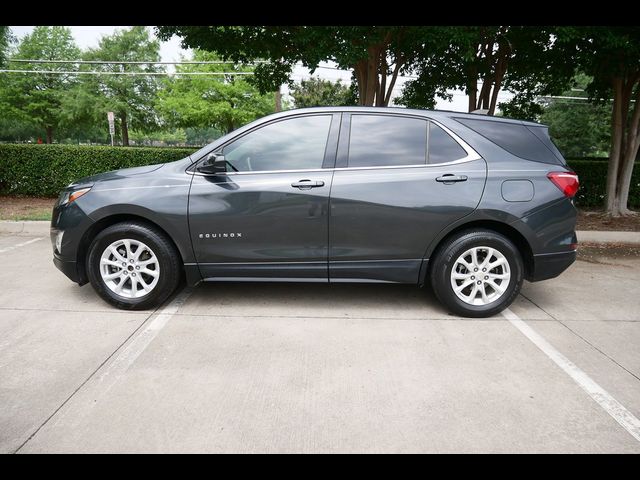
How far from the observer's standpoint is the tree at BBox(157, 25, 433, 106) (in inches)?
258

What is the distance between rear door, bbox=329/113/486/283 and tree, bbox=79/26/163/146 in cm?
3166

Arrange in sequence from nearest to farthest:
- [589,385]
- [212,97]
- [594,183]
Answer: [589,385]
[594,183]
[212,97]

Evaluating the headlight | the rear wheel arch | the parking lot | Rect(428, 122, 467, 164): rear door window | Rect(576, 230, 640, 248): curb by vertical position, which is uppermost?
Rect(428, 122, 467, 164): rear door window

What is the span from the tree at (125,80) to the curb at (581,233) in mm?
26752

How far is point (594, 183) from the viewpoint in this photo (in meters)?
9.60

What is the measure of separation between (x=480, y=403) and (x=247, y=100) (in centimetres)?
2730

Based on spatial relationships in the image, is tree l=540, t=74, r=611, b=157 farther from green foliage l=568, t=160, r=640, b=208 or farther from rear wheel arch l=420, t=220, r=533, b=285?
rear wheel arch l=420, t=220, r=533, b=285

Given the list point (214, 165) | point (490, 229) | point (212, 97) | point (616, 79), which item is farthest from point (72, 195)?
point (212, 97)

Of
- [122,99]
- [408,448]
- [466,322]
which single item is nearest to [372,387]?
[408,448]

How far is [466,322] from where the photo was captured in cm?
399

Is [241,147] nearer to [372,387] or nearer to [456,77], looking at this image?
[372,387]

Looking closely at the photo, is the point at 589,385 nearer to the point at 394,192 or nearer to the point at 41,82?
the point at 394,192

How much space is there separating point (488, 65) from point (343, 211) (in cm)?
847

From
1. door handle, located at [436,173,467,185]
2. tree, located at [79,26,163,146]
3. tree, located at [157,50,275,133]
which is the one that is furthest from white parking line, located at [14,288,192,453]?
tree, located at [79,26,163,146]
